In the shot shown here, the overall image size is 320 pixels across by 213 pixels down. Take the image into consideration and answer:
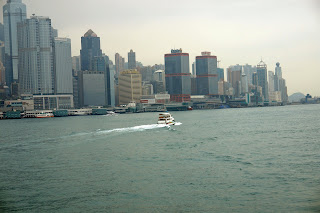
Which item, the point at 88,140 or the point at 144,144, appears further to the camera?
the point at 88,140

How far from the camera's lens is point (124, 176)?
35125 mm

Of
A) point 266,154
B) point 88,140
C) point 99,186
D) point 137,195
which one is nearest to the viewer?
point 137,195

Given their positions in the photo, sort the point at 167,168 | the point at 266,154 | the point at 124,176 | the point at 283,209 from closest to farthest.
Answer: the point at 283,209, the point at 124,176, the point at 167,168, the point at 266,154

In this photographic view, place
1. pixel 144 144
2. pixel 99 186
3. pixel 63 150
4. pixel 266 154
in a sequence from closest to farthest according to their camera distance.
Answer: pixel 99 186, pixel 266 154, pixel 63 150, pixel 144 144

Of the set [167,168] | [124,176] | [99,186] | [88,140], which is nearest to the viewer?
[99,186]

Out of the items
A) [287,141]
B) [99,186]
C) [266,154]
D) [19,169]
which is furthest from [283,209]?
[287,141]

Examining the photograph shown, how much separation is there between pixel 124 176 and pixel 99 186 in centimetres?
390

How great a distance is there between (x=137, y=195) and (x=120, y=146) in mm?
27017

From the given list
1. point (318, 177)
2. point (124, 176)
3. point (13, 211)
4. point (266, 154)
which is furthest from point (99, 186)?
point (266, 154)

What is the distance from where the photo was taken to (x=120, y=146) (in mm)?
55469

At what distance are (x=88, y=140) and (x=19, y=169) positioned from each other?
23.3 meters

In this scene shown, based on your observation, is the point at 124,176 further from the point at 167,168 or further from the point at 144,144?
the point at 144,144

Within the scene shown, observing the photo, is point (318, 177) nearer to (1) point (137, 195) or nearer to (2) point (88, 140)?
(1) point (137, 195)

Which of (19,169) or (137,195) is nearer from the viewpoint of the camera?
(137,195)
